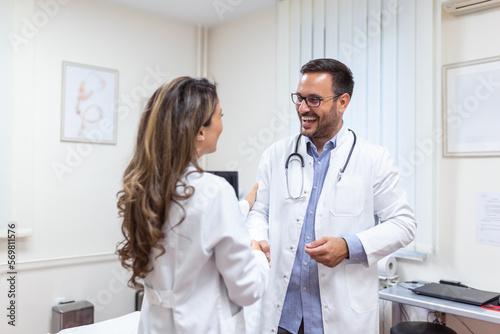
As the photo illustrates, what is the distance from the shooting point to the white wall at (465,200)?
7.43ft

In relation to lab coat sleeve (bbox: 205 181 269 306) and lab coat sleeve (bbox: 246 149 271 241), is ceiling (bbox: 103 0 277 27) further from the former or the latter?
lab coat sleeve (bbox: 205 181 269 306)

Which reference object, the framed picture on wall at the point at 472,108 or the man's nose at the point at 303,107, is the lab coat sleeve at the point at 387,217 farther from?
the framed picture on wall at the point at 472,108

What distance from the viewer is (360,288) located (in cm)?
162

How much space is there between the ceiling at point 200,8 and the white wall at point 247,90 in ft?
0.30

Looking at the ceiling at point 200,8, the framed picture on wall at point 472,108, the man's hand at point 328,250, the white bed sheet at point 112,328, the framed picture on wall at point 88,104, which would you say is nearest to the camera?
the man's hand at point 328,250

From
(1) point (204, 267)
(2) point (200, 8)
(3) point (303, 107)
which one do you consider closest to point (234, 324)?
(1) point (204, 267)

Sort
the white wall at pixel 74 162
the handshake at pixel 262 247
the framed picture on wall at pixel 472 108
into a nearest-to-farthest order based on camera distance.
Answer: the handshake at pixel 262 247
the framed picture on wall at pixel 472 108
the white wall at pixel 74 162

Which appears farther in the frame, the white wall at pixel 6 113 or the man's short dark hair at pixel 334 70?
the white wall at pixel 6 113

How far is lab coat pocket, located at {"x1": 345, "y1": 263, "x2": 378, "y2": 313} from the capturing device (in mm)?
1601

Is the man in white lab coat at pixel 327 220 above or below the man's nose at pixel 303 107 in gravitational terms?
below

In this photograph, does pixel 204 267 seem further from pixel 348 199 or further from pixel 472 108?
pixel 472 108

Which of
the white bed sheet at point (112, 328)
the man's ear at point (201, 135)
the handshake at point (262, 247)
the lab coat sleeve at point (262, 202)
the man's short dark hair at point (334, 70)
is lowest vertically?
the white bed sheet at point (112, 328)

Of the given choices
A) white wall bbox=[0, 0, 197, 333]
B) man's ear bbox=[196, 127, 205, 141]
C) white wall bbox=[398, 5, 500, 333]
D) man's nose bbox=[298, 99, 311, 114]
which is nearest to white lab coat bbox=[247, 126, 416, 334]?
man's nose bbox=[298, 99, 311, 114]

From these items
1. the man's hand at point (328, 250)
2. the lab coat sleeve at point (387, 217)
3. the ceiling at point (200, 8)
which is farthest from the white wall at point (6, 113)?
the lab coat sleeve at point (387, 217)
